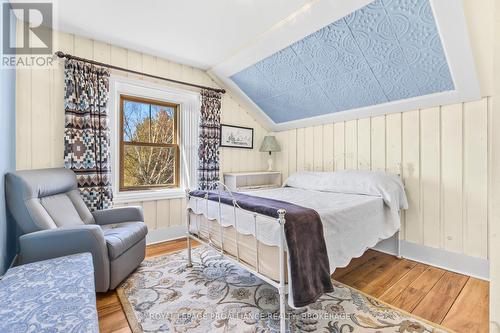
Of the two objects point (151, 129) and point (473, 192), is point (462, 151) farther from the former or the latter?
point (151, 129)

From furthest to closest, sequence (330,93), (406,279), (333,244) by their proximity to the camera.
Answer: (330,93) < (406,279) < (333,244)

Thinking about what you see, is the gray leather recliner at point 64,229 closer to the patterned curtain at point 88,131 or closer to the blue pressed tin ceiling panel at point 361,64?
the patterned curtain at point 88,131

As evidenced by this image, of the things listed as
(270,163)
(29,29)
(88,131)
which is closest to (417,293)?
(270,163)

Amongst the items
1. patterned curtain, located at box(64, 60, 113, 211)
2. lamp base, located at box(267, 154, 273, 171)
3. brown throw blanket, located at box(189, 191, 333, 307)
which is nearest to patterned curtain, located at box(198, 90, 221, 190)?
lamp base, located at box(267, 154, 273, 171)

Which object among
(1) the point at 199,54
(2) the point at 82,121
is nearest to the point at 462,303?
(1) the point at 199,54

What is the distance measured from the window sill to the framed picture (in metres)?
1.03

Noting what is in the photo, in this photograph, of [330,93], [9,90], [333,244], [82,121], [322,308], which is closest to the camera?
[333,244]

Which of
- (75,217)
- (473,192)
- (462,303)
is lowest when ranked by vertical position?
(462,303)

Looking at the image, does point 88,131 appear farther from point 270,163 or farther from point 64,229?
point 270,163

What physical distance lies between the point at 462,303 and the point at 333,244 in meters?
1.21

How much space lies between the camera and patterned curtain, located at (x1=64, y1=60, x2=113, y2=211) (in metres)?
2.55

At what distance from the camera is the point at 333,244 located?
5.47 ft

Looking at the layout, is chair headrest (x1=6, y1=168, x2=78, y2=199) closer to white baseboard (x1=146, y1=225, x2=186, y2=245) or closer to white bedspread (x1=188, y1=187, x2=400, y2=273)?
white baseboard (x1=146, y1=225, x2=186, y2=245)

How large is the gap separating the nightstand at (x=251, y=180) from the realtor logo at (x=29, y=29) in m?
2.64
